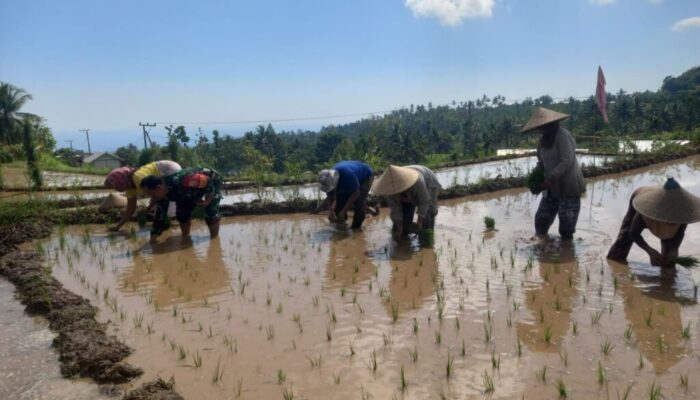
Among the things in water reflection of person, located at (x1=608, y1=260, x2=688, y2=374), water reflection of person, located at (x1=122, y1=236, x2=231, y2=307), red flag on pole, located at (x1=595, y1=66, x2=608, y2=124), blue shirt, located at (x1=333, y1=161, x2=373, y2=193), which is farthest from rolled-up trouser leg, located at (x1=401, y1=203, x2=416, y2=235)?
red flag on pole, located at (x1=595, y1=66, x2=608, y2=124)

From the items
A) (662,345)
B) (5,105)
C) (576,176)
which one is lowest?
(662,345)

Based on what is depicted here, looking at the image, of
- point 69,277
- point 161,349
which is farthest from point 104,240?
point 161,349

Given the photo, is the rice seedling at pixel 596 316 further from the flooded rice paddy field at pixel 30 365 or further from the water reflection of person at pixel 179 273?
the flooded rice paddy field at pixel 30 365

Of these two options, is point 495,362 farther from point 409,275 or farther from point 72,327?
point 72,327

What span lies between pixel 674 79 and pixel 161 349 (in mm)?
92793

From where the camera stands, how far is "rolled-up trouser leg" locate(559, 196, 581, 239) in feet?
20.4

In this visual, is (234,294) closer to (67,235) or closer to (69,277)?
(69,277)

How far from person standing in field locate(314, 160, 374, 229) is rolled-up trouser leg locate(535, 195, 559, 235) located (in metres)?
2.41

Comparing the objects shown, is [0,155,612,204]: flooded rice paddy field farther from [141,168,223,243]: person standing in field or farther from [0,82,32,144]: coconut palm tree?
[0,82,32,144]: coconut palm tree

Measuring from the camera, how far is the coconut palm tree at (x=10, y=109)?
1222 inches

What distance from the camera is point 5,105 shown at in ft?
105

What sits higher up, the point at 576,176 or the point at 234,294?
the point at 576,176

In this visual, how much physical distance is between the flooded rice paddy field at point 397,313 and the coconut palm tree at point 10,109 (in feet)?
95.4

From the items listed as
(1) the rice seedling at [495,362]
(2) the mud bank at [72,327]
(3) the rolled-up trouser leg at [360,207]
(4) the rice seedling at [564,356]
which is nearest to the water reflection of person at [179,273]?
(2) the mud bank at [72,327]
